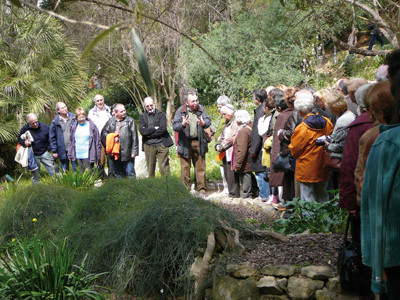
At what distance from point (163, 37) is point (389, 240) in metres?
17.5

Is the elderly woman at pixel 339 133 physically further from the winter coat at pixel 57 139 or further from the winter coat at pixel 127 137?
the winter coat at pixel 57 139

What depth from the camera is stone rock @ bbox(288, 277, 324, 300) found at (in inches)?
163

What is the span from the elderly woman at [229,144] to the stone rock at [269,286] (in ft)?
16.7

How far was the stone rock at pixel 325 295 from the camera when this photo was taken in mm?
4031

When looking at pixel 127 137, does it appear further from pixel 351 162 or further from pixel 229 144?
pixel 351 162

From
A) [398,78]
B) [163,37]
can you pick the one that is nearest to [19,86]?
[163,37]

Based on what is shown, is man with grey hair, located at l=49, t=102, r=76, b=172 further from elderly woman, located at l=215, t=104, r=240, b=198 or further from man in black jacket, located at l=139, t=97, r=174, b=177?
elderly woman, located at l=215, t=104, r=240, b=198

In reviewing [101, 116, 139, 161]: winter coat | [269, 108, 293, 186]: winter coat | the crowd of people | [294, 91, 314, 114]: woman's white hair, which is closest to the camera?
the crowd of people

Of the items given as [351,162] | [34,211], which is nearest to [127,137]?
[34,211]

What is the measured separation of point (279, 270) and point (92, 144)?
7303 mm

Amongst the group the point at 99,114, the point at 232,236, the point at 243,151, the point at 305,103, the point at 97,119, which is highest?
the point at 305,103

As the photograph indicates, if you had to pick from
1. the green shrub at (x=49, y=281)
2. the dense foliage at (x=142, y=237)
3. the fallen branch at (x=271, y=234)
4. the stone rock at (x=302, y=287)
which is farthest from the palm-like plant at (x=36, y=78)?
the stone rock at (x=302, y=287)

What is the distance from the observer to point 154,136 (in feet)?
34.8

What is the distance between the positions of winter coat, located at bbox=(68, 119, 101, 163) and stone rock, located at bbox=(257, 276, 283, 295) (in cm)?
718
